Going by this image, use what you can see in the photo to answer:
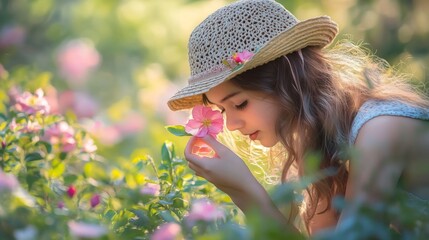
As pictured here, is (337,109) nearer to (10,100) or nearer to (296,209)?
(296,209)

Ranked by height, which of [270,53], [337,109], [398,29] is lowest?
[398,29]

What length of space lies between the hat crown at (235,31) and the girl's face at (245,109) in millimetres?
85

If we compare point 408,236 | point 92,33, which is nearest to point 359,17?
point 92,33

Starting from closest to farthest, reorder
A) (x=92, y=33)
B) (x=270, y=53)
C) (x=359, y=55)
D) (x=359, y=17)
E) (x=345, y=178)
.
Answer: (x=270, y=53)
(x=345, y=178)
(x=359, y=55)
(x=359, y=17)
(x=92, y=33)

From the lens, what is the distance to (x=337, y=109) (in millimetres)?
2107

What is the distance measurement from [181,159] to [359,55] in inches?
27.8

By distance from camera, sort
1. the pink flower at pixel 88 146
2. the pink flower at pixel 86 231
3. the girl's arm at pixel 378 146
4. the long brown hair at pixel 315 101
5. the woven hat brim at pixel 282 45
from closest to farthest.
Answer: the pink flower at pixel 86 231 < the girl's arm at pixel 378 146 < the woven hat brim at pixel 282 45 < the long brown hair at pixel 315 101 < the pink flower at pixel 88 146

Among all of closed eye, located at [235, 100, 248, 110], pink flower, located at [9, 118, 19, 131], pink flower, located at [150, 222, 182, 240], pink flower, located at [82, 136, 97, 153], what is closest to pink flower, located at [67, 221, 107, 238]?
pink flower, located at [150, 222, 182, 240]

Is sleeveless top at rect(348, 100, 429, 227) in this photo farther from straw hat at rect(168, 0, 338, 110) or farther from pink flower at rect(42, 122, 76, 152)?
pink flower at rect(42, 122, 76, 152)

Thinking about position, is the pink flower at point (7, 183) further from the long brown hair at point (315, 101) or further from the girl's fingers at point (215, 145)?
the long brown hair at point (315, 101)

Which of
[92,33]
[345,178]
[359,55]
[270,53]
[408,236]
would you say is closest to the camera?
[408,236]

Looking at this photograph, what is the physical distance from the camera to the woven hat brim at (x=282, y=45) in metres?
1.96

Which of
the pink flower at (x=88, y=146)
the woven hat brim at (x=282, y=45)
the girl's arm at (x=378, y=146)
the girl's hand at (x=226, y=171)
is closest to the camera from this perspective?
the girl's arm at (x=378, y=146)

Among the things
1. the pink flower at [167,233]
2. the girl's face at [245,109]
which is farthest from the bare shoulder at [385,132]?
the pink flower at [167,233]
